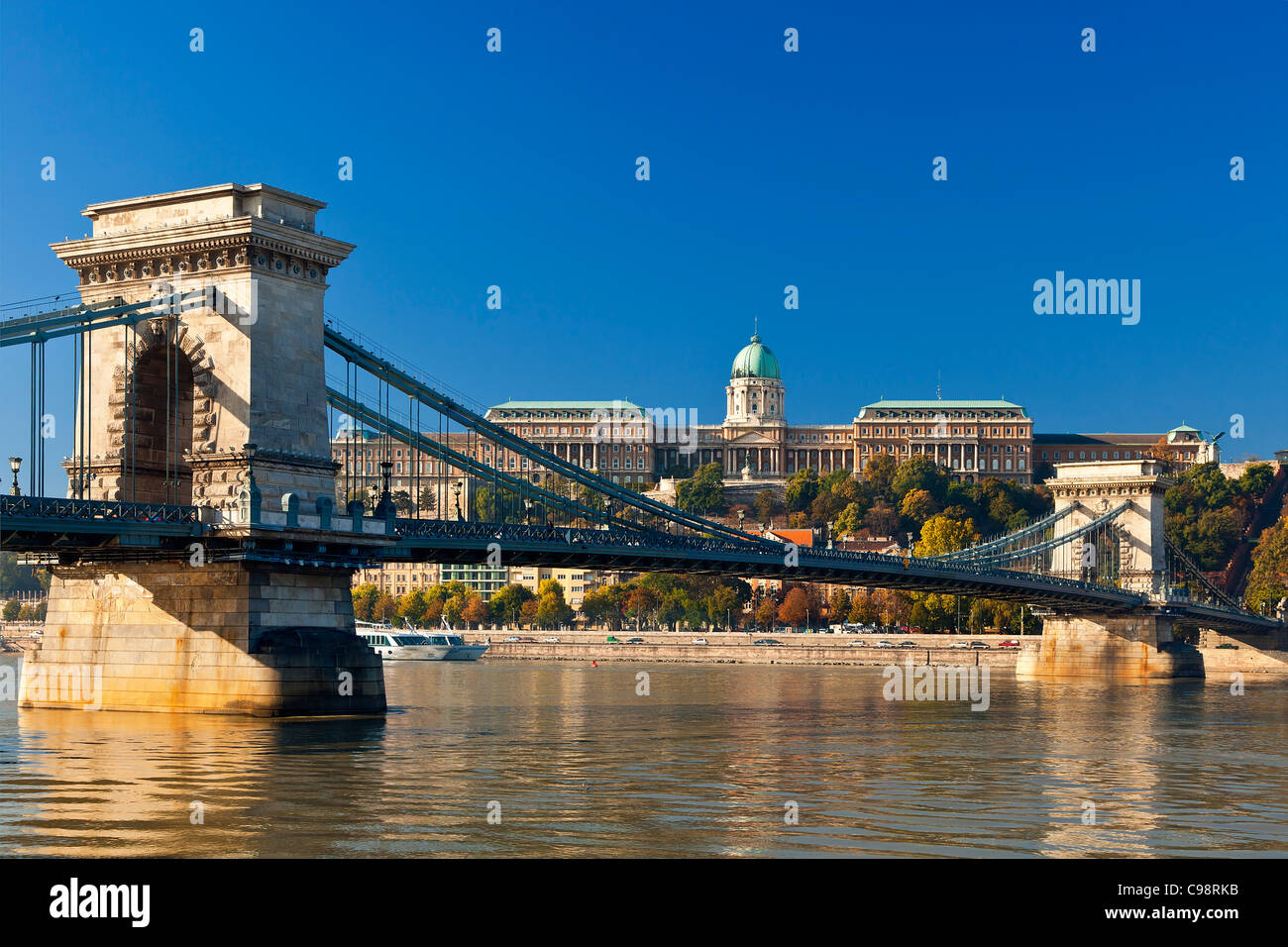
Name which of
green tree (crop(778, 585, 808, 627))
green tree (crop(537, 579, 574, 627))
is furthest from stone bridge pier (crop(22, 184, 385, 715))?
green tree (crop(537, 579, 574, 627))

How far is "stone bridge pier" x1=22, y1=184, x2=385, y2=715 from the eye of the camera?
3847 cm

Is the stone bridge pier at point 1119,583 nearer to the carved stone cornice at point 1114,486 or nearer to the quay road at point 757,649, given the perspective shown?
the carved stone cornice at point 1114,486

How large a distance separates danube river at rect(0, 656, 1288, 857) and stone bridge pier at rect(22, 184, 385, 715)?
4.23 feet

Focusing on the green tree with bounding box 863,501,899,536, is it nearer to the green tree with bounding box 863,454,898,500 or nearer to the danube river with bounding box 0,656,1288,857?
the green tree with bounding box 863,454,898,500

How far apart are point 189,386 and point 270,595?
21.5ft

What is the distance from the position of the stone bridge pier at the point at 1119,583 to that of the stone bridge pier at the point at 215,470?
5292cm

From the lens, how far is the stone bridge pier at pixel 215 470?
38.5m

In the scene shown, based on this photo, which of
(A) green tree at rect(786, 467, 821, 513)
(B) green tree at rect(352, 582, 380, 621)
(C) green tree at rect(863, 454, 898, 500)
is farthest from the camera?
(A) green tree at rect(786, 467, 821, 513)

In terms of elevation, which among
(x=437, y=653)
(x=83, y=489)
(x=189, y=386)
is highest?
(x=189, y=386)

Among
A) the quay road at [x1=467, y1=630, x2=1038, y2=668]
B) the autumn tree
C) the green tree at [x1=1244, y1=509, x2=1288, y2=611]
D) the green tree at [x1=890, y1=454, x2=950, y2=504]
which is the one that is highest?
the green tree at [x1=890, y1=454, x2=950, y2=504]
